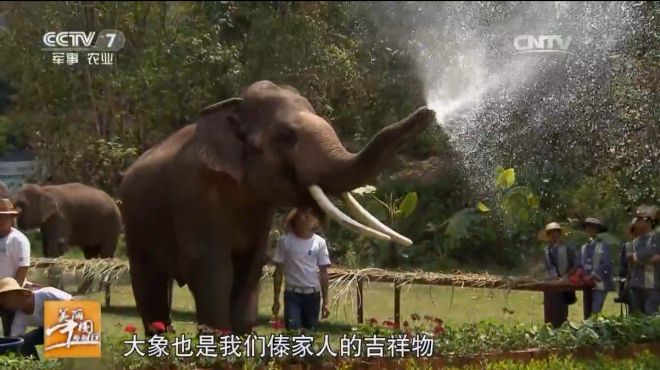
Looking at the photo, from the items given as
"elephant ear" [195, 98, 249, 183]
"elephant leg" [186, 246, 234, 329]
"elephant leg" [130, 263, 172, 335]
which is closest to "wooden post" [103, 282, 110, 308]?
"elephant leg" [130, 263, 172, 335]

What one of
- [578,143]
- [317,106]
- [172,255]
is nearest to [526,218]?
[578,143]

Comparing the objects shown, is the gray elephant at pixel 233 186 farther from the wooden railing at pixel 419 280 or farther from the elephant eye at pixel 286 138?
the wooden railing at pixel 419 280

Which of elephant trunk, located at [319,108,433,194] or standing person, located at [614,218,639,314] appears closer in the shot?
elephant trunk, located at [319,108,433,194]

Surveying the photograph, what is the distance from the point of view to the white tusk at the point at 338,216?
5633mm

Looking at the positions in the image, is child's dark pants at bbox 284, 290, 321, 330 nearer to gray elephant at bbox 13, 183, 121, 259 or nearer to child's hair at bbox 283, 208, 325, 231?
child's hair at bbox 283, 208, 325, 231

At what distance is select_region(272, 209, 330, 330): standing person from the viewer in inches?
259

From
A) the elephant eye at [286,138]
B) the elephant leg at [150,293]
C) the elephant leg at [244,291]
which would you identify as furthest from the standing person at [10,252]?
the elephant eye at [286,138]

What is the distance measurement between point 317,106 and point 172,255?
13.6 feet

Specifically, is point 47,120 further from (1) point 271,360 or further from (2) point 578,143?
(2) point 578,143

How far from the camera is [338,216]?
5652 mm

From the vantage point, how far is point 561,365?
19.0 ft

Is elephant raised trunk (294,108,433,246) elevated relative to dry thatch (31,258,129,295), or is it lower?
elevated

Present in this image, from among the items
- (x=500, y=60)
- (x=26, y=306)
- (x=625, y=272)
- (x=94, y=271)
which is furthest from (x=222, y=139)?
(x=500, y=60)

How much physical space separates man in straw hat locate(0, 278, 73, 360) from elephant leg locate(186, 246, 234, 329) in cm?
82
